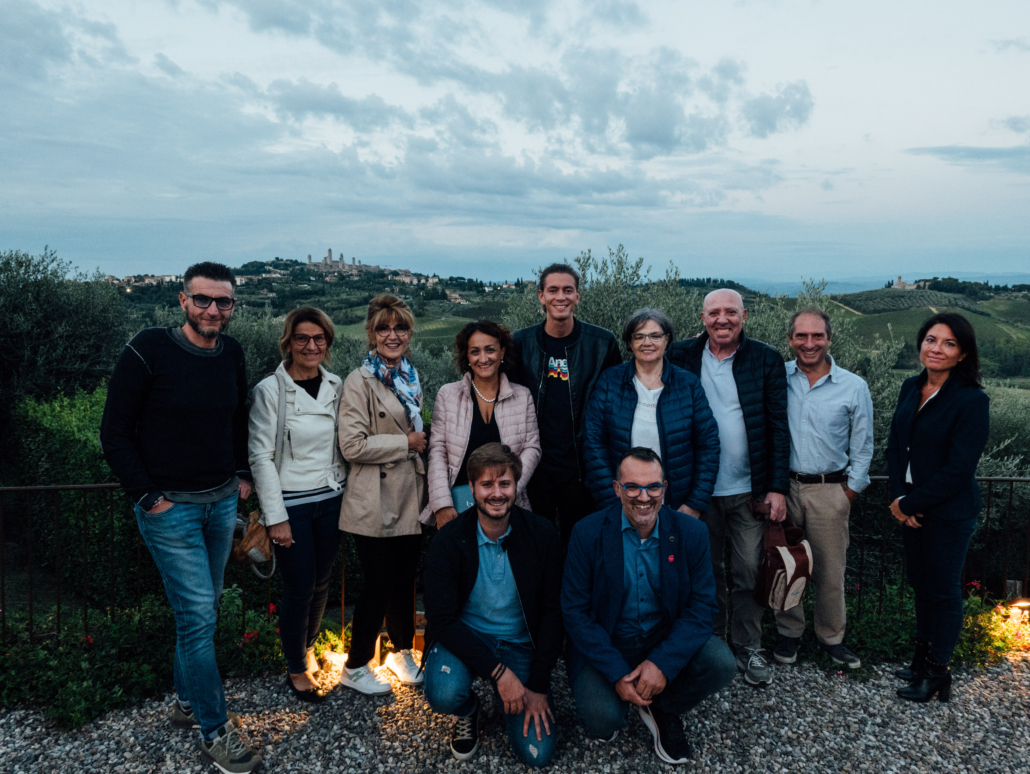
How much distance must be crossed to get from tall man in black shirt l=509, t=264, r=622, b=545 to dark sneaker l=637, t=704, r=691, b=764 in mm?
1291

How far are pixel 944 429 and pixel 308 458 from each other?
12.6 feet

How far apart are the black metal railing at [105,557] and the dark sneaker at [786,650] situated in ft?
2.96

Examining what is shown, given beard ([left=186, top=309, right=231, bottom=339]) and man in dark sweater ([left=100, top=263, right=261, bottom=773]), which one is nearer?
man in dark sweater ([left=100, top=263, right=261, bottom=773])

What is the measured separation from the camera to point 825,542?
13.4 feet

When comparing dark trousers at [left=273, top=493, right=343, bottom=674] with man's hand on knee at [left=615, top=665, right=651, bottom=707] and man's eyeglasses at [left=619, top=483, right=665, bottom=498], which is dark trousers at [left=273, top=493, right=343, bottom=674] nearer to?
man's eyeglasses at [left=619, top=483, right=665, bottom=498]

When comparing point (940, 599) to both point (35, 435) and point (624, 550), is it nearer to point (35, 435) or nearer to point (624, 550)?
point (624, 550)

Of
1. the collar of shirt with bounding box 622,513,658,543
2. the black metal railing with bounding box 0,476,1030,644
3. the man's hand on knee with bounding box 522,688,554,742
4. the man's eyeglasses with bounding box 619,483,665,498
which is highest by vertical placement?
the man's eyeglasses with bounding box 619,483,665,498

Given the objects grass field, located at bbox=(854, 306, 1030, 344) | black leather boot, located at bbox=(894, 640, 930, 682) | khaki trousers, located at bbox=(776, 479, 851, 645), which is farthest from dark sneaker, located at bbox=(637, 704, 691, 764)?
grass field, located at bbox=(854, 306, 1030, 344)

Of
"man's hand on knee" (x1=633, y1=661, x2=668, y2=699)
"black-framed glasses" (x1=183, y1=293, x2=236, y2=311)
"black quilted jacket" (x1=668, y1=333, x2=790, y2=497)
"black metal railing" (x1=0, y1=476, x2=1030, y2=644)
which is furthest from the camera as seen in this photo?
"black metal railing" (x1=0, y1=476, x2=1030, y2=644)

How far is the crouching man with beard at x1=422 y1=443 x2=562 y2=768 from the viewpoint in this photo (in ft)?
10.9

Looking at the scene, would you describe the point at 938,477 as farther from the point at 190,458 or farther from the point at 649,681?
the point at 190,458

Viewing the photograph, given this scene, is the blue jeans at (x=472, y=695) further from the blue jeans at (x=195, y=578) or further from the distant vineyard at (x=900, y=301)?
the distant vineyard at (x=900, y=301)

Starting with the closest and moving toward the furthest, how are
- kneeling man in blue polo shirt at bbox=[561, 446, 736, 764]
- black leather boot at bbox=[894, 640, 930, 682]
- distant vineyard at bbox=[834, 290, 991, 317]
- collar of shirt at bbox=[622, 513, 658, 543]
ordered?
kneeling man in blue polo shirt at bbox=[561, 446, 736, 764] < collar of shirt at bbox=[622, 513, 658, 543] < black leather boot at bbox=[894, 640, 930, 682] < distant vineyard at bbox=[834, 290, 991, 317]

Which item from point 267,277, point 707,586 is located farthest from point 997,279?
point 707,586
